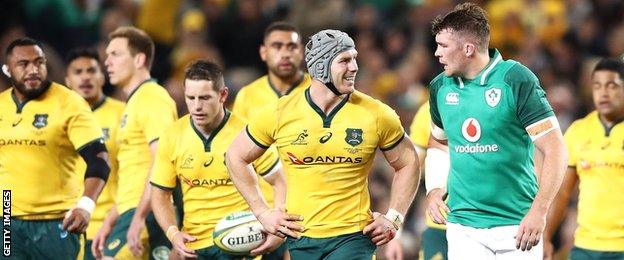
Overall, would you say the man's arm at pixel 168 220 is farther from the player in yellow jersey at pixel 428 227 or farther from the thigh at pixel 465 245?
the player in yellow jersey at pixel 428 227

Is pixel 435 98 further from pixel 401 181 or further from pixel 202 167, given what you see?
pixel 202 167

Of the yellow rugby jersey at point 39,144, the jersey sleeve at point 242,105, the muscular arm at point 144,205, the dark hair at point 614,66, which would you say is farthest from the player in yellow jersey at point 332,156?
the jersey sleeve at point 242,105

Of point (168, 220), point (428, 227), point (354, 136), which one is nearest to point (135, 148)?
point (168, 220)

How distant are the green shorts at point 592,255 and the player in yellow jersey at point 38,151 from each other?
3.82m

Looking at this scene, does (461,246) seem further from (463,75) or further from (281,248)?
(281,248)

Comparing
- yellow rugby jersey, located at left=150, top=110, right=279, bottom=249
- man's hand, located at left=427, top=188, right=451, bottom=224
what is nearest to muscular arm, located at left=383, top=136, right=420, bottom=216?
man's hand, located at left=427, top=188, right=451, bottom=224

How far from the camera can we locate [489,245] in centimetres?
828

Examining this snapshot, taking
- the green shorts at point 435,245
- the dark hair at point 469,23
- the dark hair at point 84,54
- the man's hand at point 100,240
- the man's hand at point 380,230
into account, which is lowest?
the green shorts at point 435,245

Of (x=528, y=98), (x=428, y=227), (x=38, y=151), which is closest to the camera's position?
(x=528, y=98)

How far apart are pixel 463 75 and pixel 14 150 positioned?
3577 mm

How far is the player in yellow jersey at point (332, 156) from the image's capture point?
27.7 feet

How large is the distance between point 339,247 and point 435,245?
8.93 ft

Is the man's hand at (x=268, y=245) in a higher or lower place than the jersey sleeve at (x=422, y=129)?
lower

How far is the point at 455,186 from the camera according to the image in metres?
8.49
